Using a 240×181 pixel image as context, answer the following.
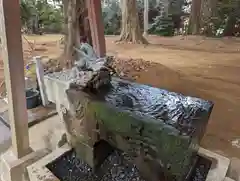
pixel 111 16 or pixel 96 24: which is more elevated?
pixel 111 16

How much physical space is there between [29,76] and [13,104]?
54.0 inches

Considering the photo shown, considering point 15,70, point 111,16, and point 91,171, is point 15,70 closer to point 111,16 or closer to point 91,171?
point 91,171

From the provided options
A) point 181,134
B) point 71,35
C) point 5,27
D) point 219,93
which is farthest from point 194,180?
point 71,35

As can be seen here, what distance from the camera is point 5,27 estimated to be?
122 cm

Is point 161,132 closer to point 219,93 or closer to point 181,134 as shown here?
point 181,134

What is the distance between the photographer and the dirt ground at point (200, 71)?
6.60 ft

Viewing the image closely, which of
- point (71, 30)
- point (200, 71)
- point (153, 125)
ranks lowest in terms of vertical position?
point (200, 71)

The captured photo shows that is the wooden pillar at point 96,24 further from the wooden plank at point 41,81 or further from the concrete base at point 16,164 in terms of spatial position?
the concrete base at point 16,164

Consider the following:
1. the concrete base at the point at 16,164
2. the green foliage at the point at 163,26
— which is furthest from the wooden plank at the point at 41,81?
the green foliage at the point at 163,26

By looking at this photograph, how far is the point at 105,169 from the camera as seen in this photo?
4.55 feet

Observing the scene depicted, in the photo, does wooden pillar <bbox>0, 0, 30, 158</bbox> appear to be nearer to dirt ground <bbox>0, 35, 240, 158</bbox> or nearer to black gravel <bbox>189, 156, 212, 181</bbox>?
black gravel <bbox>189, 156, 212, 181</bbox>

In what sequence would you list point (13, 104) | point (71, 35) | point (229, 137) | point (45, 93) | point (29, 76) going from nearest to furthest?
point (13, 104) < point (229, 137) < point (45, 93) < point (29, 76) < point (71, 35)

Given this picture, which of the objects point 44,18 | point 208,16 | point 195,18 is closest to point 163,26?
point 195,18

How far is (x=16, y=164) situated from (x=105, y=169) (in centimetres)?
50
